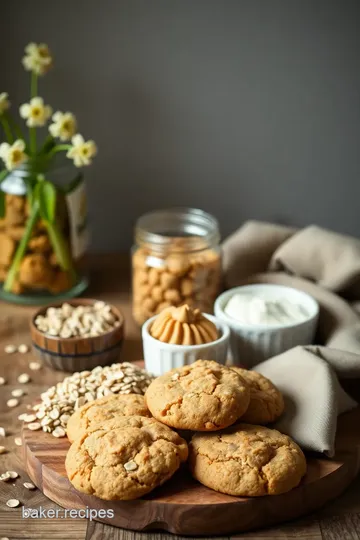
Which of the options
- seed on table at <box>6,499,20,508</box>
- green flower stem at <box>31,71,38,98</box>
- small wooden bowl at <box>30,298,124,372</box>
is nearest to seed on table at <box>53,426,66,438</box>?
seed on table at <box>6,499,20,508</box>

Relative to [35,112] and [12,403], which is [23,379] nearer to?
[12,403]

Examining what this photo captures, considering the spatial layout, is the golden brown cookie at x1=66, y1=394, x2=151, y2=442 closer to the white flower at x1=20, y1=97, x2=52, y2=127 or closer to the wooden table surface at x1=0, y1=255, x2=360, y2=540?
the wooden table surface at x1=0, y1=255, x2=360, y2=540

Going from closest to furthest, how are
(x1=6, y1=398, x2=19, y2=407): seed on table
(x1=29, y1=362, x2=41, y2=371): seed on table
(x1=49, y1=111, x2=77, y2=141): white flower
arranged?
(x1=6, y1=398, x2=19, y2=407): seed on table → (x1=29, y1=362, x2=41, y2=371): seed on table → (x1=49, y1=111, x2=77, y2=141): white flower

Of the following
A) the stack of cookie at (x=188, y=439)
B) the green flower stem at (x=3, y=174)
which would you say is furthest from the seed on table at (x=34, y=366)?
the green flower stem at (x=3, y=174)

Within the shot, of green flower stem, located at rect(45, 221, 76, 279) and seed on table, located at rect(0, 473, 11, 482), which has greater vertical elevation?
green flower stem, located at rect(45, 221, 76, 279)

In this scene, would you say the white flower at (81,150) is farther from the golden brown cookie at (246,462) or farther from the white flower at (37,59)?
the golden brown cookie at (246,462)

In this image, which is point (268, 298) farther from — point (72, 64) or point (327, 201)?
point (72, 64)
